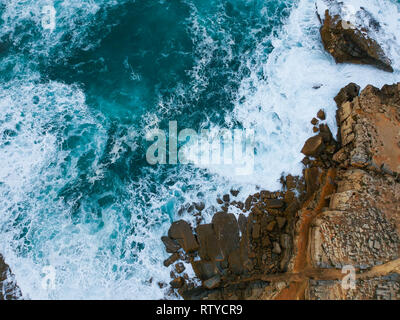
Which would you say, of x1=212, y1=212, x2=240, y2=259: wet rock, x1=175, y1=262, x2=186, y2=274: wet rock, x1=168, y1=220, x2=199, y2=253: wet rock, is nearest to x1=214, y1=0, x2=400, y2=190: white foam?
x1=212, y1=212, x2=240, y2=259: wet rock

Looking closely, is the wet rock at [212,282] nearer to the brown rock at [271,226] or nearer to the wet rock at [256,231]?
the wet rock at [256,231]

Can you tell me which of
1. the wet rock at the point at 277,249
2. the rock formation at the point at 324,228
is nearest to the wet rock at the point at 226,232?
the rock formation at the point at 324,228

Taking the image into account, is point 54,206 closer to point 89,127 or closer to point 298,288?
point 89,127

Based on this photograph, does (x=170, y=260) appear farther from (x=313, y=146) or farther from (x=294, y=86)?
(x=294, y=86)

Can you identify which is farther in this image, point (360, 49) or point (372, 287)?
point (360, 49)
